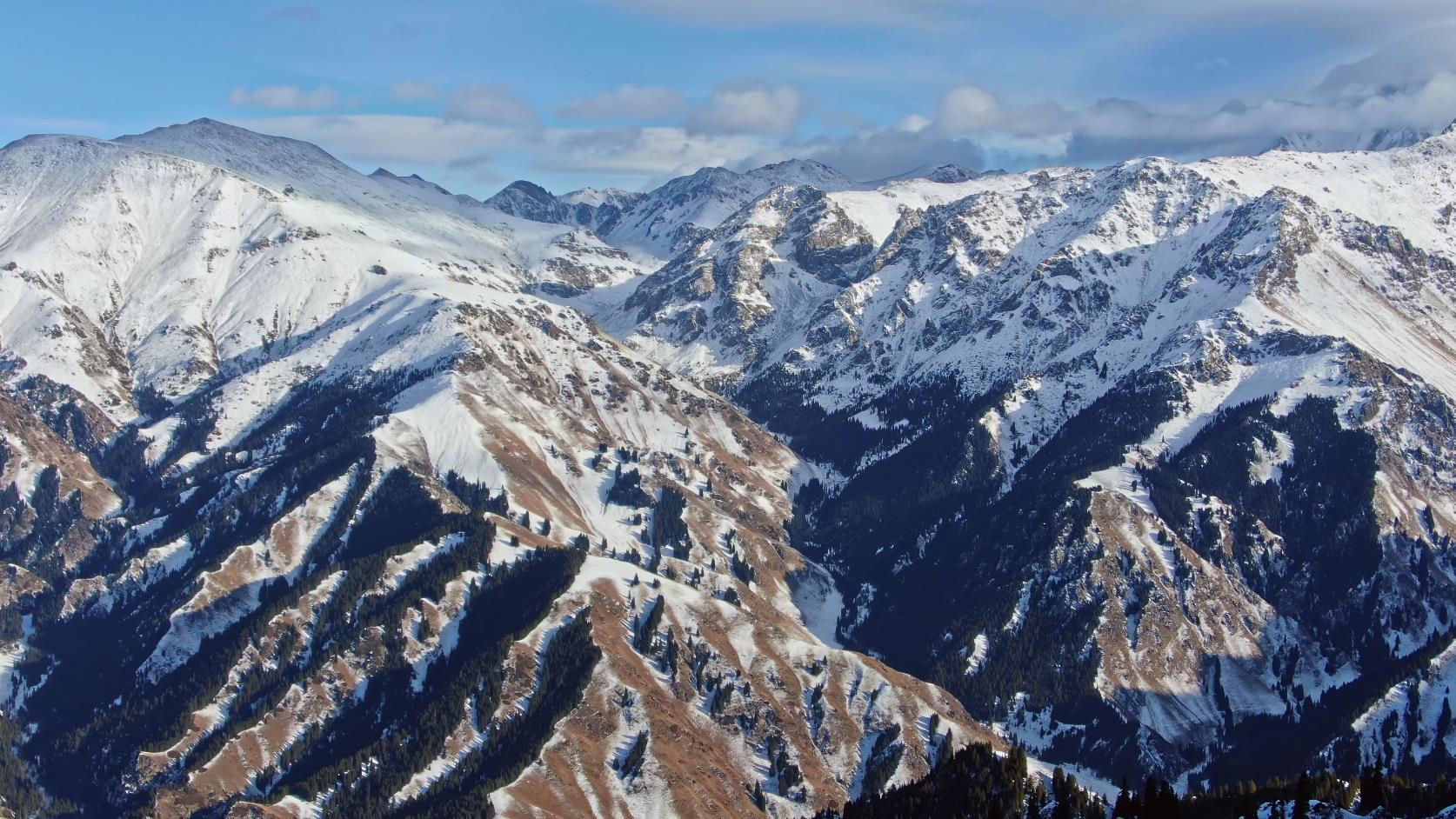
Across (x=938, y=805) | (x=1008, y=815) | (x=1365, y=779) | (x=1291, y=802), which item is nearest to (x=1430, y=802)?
(x=1365, y=779)

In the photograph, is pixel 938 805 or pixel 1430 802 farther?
pixel 938 805

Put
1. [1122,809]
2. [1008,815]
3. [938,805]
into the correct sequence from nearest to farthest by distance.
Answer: [1122,809], [1008,815], [938,805]

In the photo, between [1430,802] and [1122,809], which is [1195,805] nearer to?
[1122,809]

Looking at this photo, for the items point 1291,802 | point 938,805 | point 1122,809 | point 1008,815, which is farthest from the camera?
point 938,805

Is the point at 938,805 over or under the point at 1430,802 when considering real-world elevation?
under

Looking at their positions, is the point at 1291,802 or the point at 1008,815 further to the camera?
the point at 1008,815

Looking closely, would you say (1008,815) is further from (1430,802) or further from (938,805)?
(1430,802)

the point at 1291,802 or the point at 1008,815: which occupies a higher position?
the point at 1291,802

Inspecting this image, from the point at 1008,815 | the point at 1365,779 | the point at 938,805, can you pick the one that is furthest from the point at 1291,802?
the point at 938,805

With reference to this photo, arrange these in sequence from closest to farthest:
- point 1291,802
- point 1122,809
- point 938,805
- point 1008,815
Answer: point 1291,802 < point 1122,809 < point 1008,815 < point 938,805
